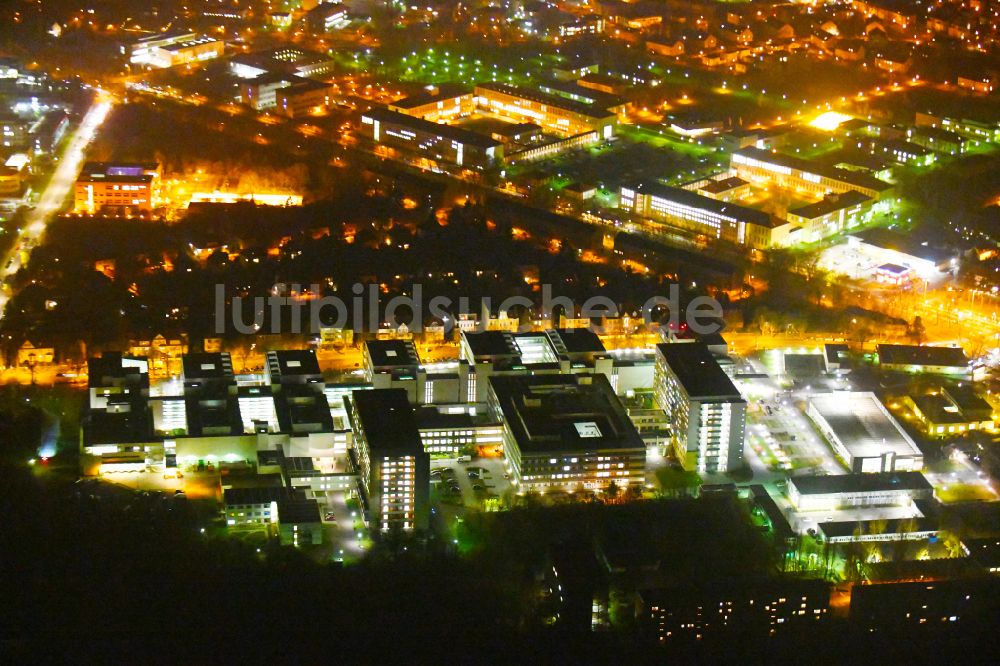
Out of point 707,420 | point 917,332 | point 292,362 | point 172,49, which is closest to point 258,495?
point 292,362

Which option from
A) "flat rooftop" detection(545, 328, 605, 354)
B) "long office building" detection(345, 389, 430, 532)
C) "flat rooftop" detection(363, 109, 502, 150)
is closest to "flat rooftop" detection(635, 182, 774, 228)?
"flat rooftop" detection(363, 109, 502, 150)

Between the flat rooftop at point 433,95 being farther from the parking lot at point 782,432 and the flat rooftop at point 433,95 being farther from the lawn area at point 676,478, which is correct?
the lawn area at point 676,478

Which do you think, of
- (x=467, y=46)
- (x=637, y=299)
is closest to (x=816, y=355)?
(x=637, y=299)

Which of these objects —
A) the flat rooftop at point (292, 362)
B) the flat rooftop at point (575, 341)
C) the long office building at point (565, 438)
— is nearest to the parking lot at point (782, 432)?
the long office building at point (565, 438)

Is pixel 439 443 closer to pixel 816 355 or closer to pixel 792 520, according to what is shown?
pixel 792 520

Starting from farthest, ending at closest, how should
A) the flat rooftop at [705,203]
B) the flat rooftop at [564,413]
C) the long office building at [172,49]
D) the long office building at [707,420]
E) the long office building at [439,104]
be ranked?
the long office building at [172,49], the long office building at [439,104], the flat rooftop at [705,203], the long office building at [707,420], the flat rooftop at [564,413]

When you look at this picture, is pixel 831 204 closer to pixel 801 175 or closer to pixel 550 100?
pixel 801 175
